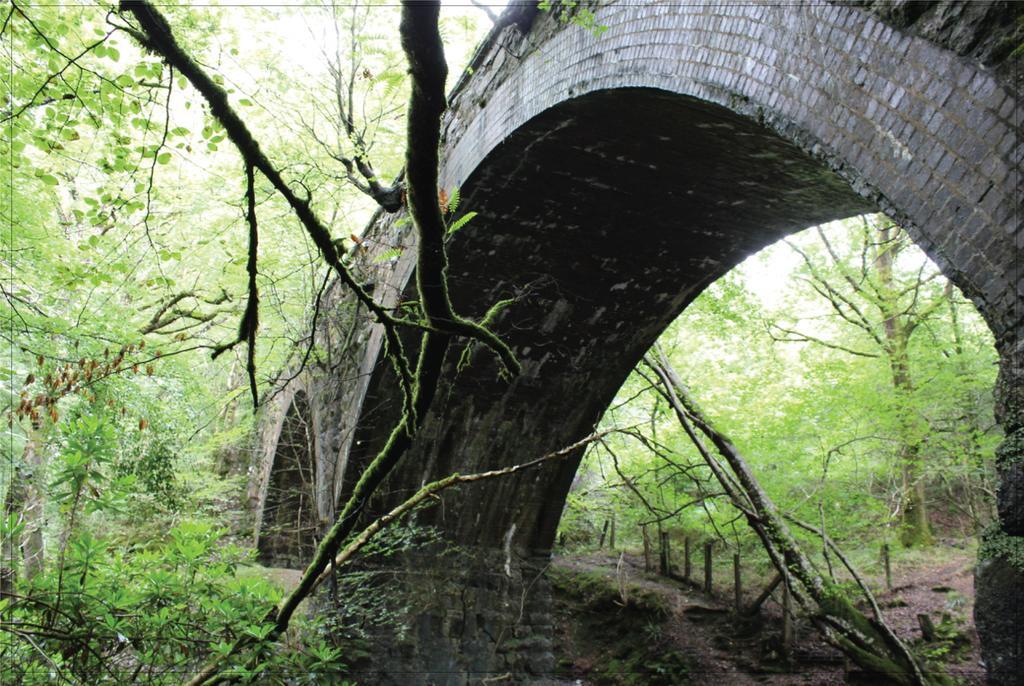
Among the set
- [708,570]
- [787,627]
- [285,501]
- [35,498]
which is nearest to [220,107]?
[35,498]

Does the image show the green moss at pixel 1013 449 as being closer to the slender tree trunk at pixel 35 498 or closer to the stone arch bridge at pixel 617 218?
the stone arch bridge at pixel 617 218

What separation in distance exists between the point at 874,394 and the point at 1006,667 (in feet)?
22.0

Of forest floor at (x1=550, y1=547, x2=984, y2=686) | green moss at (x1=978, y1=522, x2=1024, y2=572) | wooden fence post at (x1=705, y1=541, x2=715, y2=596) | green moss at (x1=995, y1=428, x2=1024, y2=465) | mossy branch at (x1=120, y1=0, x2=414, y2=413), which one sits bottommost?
forest floor at (x1=550, y1=547, x2=984, y2=686)

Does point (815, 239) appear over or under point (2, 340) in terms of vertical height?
over

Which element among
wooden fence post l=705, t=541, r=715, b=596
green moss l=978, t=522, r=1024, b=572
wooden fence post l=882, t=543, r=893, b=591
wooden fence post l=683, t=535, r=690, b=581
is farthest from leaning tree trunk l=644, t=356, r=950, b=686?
green moss l=978, t=522, r=1024, b=572

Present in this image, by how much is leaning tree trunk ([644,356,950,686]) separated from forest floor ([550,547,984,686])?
35 centimetres

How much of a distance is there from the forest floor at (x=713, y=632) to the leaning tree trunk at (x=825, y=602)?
0.35 meters

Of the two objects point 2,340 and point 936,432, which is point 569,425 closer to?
point 936,432

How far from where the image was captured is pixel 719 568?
10852 mm

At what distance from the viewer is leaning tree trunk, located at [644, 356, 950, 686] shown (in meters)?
5.87

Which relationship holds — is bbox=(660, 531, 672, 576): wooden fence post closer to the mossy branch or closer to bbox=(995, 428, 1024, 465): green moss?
bbox=(995, 428, 1024, 465): green moss

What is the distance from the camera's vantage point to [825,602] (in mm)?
6109

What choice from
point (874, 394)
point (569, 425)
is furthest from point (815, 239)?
point (569, 425)

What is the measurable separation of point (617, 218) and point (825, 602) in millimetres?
3799
